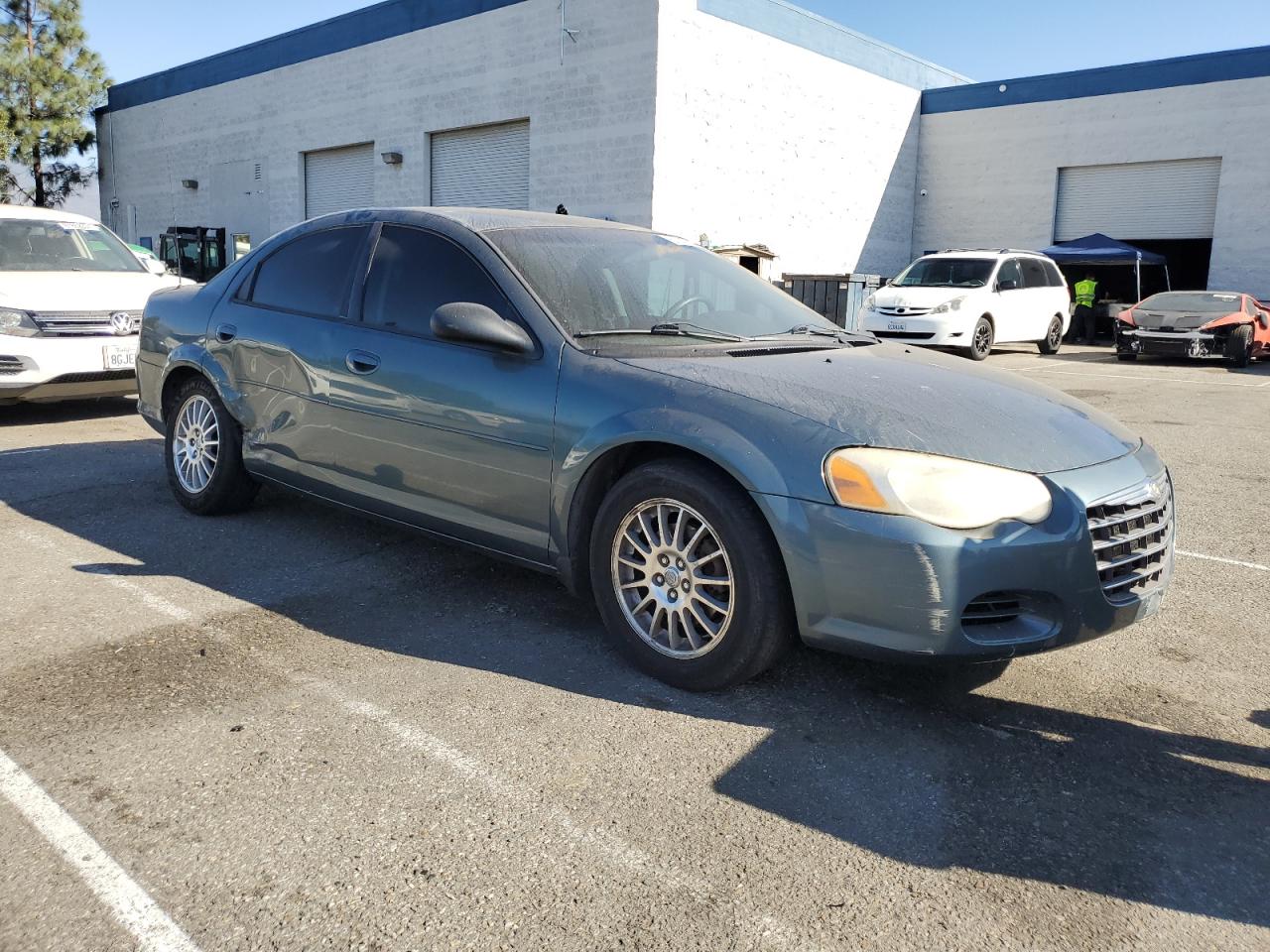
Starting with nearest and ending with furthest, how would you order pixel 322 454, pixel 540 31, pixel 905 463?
pixel 905 463
pixel 322 454
pixel 540 31

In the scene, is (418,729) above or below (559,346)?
below

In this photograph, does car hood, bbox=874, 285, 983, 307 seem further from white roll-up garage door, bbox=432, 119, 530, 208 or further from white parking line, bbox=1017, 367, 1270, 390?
white roll-up garage door, bbox=432, 119, 530, 208

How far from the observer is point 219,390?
16.5 ft

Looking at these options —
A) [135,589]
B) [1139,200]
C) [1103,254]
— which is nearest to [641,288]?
[135,589]

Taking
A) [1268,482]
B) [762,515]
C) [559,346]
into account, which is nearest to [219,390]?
[559,346]

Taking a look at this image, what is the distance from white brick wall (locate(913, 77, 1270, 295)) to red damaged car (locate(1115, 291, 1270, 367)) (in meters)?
5.50

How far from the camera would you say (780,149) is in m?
22.4

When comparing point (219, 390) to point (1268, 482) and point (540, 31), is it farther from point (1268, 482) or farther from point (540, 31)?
point (540, 31)

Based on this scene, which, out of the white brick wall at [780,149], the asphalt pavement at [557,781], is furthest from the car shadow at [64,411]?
the white brick wall at [780,149]

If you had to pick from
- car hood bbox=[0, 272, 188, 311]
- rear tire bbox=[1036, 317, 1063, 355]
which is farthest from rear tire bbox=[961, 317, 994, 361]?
car hood bbox=[0, 272, 188, 311]

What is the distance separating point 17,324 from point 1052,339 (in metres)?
17.2

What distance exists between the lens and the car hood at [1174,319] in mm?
16934

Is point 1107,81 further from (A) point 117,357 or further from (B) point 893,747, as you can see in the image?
(B) point 893,747

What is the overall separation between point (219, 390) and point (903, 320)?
42.7 feet
